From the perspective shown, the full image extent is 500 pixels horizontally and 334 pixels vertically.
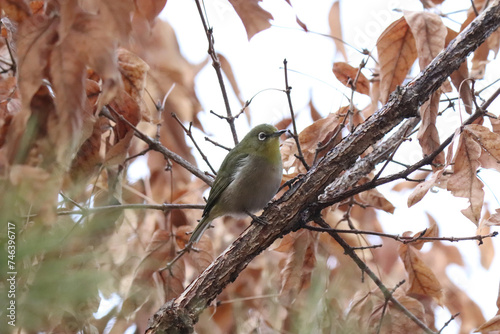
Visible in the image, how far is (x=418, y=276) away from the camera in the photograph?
9.27 ft

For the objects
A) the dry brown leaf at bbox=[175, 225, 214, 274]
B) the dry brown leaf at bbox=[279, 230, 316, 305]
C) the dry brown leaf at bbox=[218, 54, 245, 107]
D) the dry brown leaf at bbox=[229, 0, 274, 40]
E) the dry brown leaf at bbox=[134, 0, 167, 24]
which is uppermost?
the dry brown leaf at bbox=[218, 54, 245, 107]

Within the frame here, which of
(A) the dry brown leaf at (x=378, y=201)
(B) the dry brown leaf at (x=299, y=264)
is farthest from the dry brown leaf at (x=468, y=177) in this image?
(B) the dry brown leaf at (x=299, y=264)

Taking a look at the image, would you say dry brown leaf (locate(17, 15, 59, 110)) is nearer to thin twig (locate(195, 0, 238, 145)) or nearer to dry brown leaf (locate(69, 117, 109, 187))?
dry brown leaf (locate(69, 117, 109, 187))

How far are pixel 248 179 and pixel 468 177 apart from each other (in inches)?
68.3

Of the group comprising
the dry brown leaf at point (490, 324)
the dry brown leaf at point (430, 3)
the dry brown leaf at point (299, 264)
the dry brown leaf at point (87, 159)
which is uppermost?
the dry brown leaf at point (430, 3)

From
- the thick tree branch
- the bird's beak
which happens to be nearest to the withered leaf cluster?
the thick tree branch

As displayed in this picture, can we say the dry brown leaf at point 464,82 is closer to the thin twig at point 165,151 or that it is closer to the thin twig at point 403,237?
the thin twig at point 403,237

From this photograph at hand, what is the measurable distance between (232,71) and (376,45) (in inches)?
55.4

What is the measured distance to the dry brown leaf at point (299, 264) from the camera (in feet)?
9.14

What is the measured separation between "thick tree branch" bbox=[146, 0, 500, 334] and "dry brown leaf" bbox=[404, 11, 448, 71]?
0.51 ft

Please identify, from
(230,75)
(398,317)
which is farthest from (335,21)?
(398,317)

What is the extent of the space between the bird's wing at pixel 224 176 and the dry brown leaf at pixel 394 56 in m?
1.25

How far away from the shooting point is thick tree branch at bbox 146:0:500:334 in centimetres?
228

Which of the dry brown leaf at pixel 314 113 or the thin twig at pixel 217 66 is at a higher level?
the dry brown leaf at pixel 314 113
